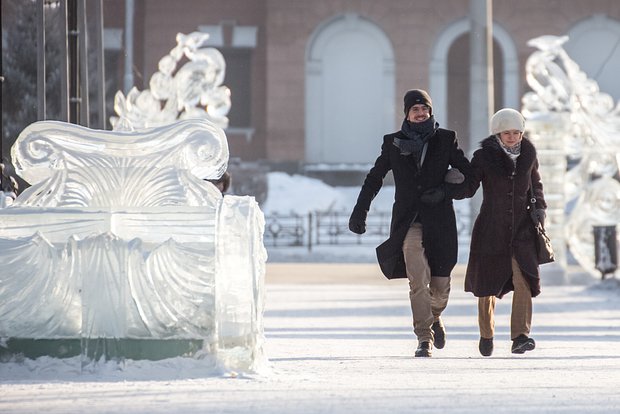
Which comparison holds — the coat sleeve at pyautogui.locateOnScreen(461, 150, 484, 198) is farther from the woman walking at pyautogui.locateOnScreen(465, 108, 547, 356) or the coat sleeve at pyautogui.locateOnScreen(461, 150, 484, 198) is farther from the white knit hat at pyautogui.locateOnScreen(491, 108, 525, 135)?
the white knit hat at pyautogui.locateOnScreen(491, 108, 525, 135)

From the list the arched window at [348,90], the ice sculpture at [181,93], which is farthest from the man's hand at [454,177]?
the arched window at [348,90]

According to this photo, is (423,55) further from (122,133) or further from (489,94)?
(122,133)

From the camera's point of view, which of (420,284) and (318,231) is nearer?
(420,284)

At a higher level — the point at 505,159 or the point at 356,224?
the point at 505,159

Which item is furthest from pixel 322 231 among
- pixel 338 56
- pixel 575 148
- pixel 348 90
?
pixel 575 148

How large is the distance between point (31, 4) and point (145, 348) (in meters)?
27.9

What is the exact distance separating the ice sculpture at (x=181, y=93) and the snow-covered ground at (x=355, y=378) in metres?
12.0

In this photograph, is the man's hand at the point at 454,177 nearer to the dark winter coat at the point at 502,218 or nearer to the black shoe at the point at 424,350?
the dark winter coat at the point at 502,218

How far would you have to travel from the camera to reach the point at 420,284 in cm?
1025

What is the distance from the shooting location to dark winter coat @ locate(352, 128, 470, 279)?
10289 millimetres

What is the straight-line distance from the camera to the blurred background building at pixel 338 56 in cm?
4066

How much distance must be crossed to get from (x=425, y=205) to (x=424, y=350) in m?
0.91

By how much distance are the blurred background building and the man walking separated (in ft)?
96.5

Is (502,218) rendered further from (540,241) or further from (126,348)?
(126,348)
